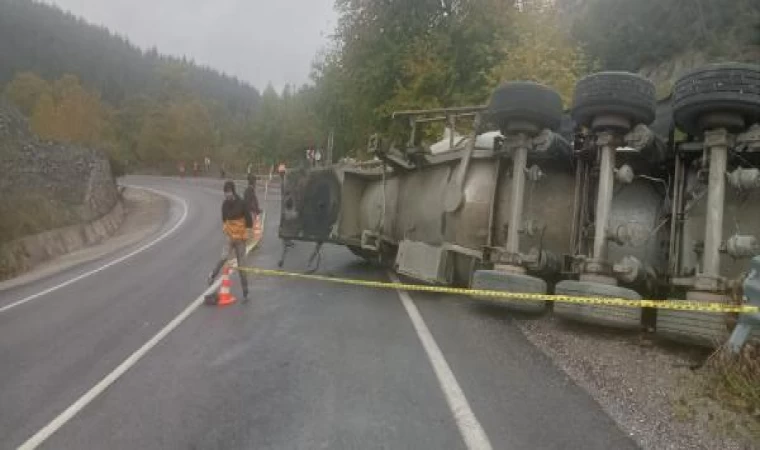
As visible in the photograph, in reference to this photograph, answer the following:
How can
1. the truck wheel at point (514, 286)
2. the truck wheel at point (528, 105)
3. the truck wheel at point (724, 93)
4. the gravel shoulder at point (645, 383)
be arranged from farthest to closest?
the truck wheel at point (528, 105)
the truck wheel at point (514, 286)
the truck wheel at point (724, 93)
the gravel shoulder at point (645, 383)

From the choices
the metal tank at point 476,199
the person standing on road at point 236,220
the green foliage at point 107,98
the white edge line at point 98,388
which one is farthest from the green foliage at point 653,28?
the white edge line at point 98,388

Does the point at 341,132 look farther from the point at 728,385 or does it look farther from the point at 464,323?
the point at 728,385

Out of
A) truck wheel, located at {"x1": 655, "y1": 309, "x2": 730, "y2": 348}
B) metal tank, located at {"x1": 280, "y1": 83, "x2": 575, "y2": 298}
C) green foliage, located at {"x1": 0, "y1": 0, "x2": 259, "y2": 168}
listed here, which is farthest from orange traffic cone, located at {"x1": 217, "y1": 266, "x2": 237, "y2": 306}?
green foliage, located at {"x1": 0, "y1": 0, "x2": 259, "y2": 168}

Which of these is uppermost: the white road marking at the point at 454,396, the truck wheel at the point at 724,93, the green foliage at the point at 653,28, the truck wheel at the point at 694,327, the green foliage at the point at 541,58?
the green foliage at the point at 653,28

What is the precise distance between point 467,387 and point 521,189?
3.14 meters

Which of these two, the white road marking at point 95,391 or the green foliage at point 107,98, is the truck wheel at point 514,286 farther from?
the green foliage at point 107,98

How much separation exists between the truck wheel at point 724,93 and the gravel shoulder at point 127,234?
491 inches

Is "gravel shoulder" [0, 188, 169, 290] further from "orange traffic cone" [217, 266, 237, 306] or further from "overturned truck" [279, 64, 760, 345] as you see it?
"overturned truck" [279, 64, 760, 345]

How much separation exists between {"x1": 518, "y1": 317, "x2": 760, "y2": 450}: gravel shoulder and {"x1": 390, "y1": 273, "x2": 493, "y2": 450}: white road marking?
0.99 metres

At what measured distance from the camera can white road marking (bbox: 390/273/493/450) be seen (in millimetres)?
4500

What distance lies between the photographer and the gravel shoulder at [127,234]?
16.3 meters

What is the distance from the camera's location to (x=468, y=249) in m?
9.05

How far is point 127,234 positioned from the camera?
2619 centimetres

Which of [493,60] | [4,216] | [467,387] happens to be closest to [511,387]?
[467,387]
